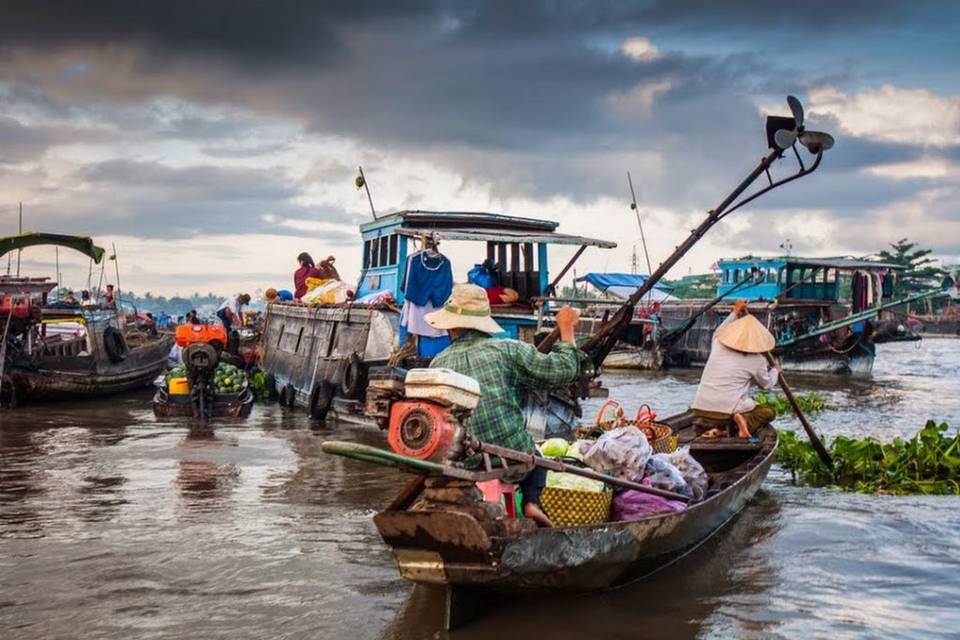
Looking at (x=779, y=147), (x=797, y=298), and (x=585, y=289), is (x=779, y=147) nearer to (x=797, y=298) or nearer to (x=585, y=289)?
(x=797, y=298)

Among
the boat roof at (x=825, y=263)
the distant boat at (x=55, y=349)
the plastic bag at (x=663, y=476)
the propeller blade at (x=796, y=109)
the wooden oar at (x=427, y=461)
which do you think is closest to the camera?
the wooden oar at (x=427, y=461)

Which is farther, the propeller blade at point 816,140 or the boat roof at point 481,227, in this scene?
the boat roof at point 481,227

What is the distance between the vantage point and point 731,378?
10.0m

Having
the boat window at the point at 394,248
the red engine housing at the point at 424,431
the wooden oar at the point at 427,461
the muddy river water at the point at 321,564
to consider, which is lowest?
the muddy river water at the point at 321,564

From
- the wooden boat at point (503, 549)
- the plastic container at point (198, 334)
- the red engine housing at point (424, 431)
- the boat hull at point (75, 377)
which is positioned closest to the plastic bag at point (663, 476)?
the wooden boat at point (503, 549)

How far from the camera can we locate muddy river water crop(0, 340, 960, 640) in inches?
232

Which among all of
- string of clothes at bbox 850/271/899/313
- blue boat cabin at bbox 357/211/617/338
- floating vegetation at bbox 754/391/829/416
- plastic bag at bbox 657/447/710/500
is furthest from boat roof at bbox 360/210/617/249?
string of clothes at bbox 850/271/899/313

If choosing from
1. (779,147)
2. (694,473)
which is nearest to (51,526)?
(694,473)

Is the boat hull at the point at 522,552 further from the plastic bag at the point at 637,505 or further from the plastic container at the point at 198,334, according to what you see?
the plastic container at the point at 198,334

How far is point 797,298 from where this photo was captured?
33.0m

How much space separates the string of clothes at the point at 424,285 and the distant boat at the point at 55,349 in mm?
7683

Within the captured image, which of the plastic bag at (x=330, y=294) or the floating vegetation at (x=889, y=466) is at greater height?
the plastic bag at (x=330, y=294)

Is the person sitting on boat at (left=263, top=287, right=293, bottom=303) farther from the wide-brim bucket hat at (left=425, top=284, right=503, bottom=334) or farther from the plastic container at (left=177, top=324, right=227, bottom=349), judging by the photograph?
the wide-brim bucket hat at (left=425, top=284, right=503, bottom=334)

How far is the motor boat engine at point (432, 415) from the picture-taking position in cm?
514
